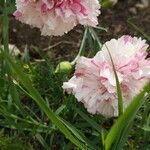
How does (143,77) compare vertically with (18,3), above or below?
below

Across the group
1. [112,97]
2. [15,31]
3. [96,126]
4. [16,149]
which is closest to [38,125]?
[16,149]

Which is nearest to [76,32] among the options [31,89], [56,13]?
[56,13]

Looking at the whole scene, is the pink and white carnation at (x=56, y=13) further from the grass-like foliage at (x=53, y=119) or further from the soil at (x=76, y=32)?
the soil at (x=76, y=32)

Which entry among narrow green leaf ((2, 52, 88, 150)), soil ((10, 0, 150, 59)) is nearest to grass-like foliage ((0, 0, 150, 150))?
narrow green leaf ((2, 52, 88, 150))

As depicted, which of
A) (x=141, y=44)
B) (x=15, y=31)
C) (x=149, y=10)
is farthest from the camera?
(x=149, y=10)

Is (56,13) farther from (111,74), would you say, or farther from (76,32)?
(76,32)

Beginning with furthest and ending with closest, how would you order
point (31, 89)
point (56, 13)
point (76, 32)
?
point (76, 32) < point (56, 13) < point (31, 89)

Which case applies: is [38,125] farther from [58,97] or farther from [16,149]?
[58,97]
